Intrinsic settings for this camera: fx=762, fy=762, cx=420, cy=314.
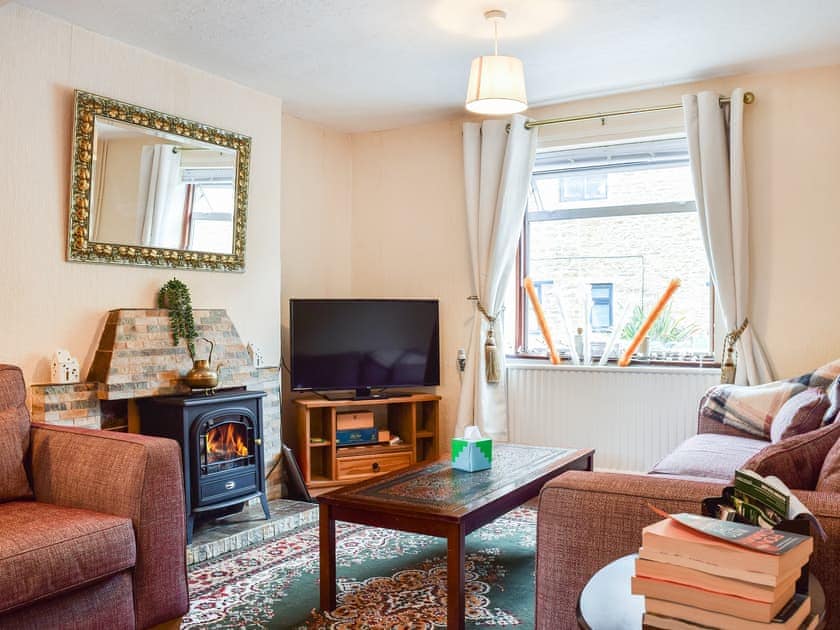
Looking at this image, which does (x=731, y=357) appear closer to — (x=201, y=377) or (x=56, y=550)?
(x=201, y=377)

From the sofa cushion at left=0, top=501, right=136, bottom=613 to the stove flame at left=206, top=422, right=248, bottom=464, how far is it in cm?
122

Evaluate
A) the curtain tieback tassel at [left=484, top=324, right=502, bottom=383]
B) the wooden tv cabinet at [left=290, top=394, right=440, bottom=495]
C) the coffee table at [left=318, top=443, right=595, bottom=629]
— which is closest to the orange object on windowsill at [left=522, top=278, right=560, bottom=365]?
the curtain tieback tassel at [left=484, top=324, right=502, bottom=383]

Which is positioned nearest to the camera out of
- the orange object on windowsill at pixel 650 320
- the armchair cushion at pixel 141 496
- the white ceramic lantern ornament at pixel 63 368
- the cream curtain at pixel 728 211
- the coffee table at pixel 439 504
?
the armchair cushion at pixel 141 496

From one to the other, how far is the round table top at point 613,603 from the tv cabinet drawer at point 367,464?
3.15 metres

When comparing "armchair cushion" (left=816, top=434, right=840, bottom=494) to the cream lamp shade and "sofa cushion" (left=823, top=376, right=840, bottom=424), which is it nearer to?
"sofa cushion" (left=823, top=376, right=840, bottom=424)

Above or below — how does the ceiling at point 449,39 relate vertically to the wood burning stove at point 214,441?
above

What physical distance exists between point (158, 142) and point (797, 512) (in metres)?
3.35

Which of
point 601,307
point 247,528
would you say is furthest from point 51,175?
point 601,307

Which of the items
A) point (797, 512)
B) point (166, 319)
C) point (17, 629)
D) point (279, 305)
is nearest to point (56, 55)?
point (166, 319)

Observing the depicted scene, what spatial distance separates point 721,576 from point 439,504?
61.0 inches

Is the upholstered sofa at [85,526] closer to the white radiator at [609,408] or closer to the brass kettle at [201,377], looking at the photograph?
the brass kettle at [201,377]

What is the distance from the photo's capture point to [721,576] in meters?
1.12

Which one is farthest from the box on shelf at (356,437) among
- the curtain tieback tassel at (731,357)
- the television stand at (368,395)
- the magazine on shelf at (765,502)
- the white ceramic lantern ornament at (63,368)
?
the magazine on shelf at (765,502)

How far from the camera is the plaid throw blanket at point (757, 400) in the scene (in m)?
3.56
